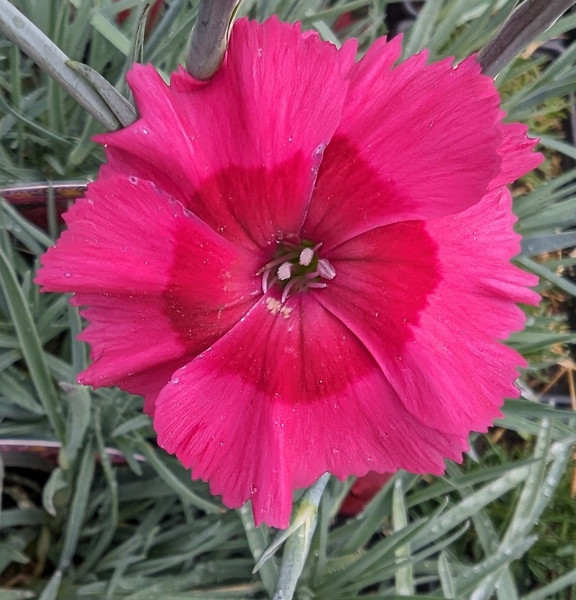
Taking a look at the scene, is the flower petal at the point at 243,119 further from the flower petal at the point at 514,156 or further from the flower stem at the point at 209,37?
the flower petal at the point at 514,156

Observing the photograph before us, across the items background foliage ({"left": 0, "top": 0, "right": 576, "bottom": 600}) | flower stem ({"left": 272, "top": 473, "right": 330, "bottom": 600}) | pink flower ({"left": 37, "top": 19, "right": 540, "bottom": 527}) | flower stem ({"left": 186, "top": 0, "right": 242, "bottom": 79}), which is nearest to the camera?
flower stem ({"left": 186, "top": 0, "right": 242, "bottom": 79})

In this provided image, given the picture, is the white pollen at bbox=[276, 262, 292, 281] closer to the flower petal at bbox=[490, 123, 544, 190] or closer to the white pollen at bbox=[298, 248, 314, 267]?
the white pollen at bbox=[298, 248, 314, 267]

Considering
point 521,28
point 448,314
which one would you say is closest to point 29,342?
point 448,314

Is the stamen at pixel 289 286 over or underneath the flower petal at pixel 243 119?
underneath

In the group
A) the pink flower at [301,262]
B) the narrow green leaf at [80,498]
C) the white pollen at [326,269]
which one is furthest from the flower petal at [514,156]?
the narrow green leaf at [80,498]

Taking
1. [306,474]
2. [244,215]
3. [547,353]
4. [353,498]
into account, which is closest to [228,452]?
[306,474]

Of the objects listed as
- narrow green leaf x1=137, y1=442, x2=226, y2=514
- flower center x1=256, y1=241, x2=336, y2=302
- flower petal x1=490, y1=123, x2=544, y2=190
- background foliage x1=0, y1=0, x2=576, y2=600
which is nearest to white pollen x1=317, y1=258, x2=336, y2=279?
flower center x1=256, y1=241, x2=336, y2=302
